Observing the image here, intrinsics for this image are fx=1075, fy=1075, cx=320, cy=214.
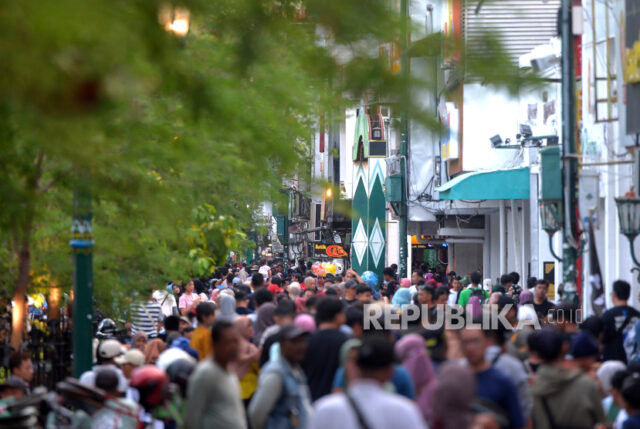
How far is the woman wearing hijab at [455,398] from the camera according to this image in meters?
5.97

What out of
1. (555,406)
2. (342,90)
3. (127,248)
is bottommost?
(555,406)

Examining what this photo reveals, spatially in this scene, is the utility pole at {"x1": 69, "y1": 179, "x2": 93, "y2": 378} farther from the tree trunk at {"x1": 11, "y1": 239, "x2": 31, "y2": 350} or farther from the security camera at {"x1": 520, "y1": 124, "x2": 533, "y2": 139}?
the security camera at {"x1": 520, "y1": 124, "x2": 533, "y2": 139}

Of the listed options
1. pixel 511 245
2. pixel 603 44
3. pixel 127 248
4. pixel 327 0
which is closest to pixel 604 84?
pixel 603 44

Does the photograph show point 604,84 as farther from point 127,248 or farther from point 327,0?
point 327,0

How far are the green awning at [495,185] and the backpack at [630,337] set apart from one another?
557 inches

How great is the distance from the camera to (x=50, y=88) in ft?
13.1

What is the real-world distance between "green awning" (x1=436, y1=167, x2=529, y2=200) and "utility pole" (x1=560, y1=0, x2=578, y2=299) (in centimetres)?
996

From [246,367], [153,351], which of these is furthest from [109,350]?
[153,351]

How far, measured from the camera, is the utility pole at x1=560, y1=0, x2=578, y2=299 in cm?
1569

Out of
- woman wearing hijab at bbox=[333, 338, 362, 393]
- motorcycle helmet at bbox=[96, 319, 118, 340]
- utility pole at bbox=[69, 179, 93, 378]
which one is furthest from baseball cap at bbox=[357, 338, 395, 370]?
motorcycle helmet at bbox=[96, 319, 118, 340]

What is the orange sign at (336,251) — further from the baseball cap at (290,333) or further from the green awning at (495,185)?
the baseball cap at (290,333)

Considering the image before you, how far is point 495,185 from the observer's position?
86.9 feet

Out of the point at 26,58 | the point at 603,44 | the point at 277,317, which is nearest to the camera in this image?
the point at 26,58

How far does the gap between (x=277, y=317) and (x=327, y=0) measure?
5530 mm
